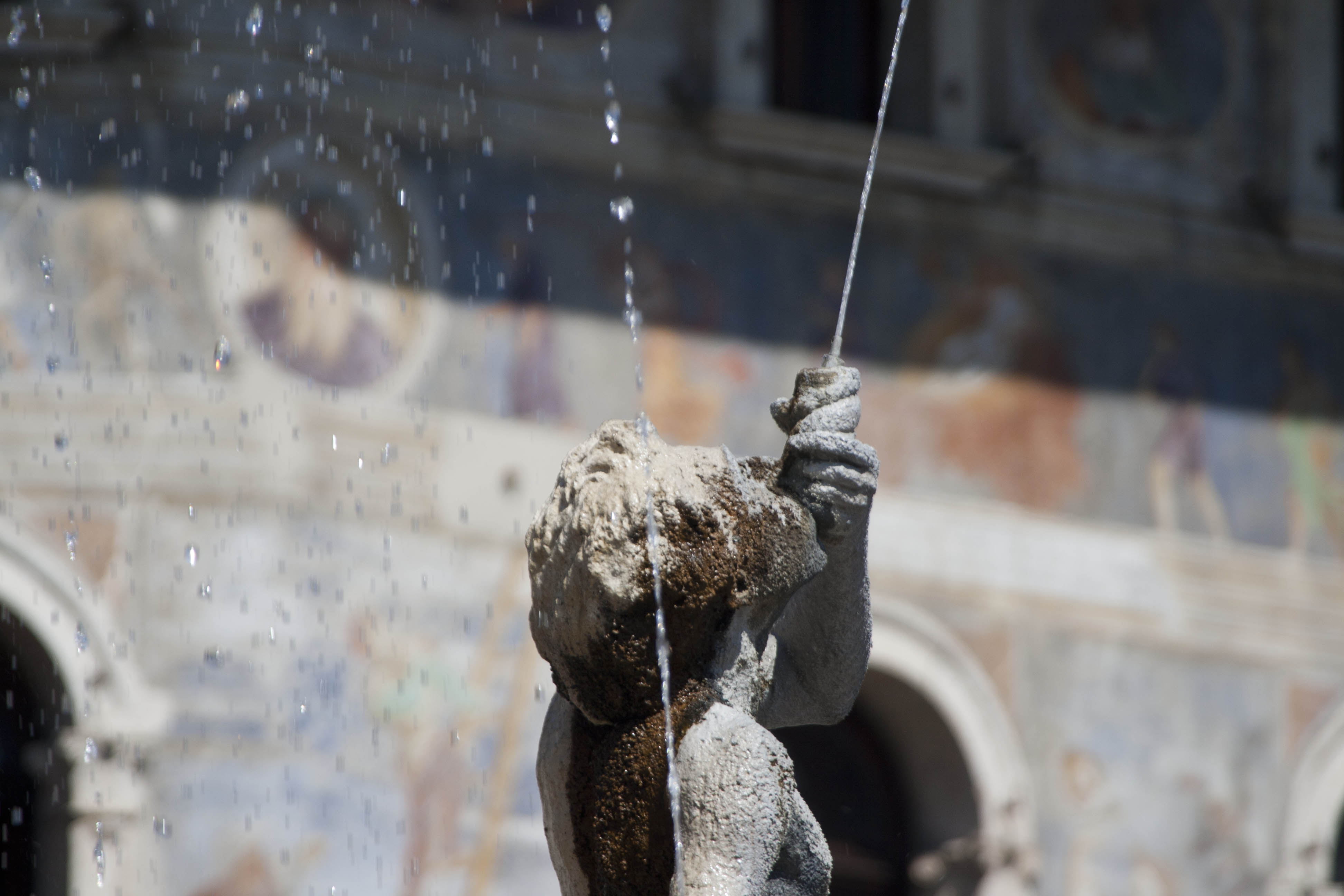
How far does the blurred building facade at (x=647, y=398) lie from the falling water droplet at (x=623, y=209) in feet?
0.09

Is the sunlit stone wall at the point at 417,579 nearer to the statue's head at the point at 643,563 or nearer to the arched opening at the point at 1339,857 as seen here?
the arched opening at the point at 1339,857

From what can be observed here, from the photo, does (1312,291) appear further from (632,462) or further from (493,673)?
(632,462)

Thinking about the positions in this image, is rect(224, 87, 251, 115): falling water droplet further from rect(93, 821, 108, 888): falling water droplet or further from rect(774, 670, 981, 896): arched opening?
rect(774, 670, 981, 896): arched opening

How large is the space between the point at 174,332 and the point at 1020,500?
349 centimetres

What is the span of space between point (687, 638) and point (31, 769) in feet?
16.1

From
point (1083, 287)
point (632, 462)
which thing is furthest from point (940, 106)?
point (632, 462)

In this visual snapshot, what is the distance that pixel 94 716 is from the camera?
21.5ft

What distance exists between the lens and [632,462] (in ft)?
7.36

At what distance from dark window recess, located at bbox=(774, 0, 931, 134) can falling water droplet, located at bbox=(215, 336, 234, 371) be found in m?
2.71

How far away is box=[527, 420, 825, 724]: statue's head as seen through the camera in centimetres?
219

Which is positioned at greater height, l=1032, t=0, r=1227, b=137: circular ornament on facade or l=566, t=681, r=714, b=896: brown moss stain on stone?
l=1032, t=0, r=1227, b=137: circular ornament on facade

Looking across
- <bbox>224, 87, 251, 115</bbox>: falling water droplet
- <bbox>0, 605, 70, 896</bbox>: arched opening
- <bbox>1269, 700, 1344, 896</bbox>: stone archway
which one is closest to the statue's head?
<bbox>0, 605, 70, 896</bbox>: arched opening

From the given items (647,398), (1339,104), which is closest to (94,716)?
(647,398)

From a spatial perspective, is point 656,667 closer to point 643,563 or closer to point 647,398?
point 643,563
